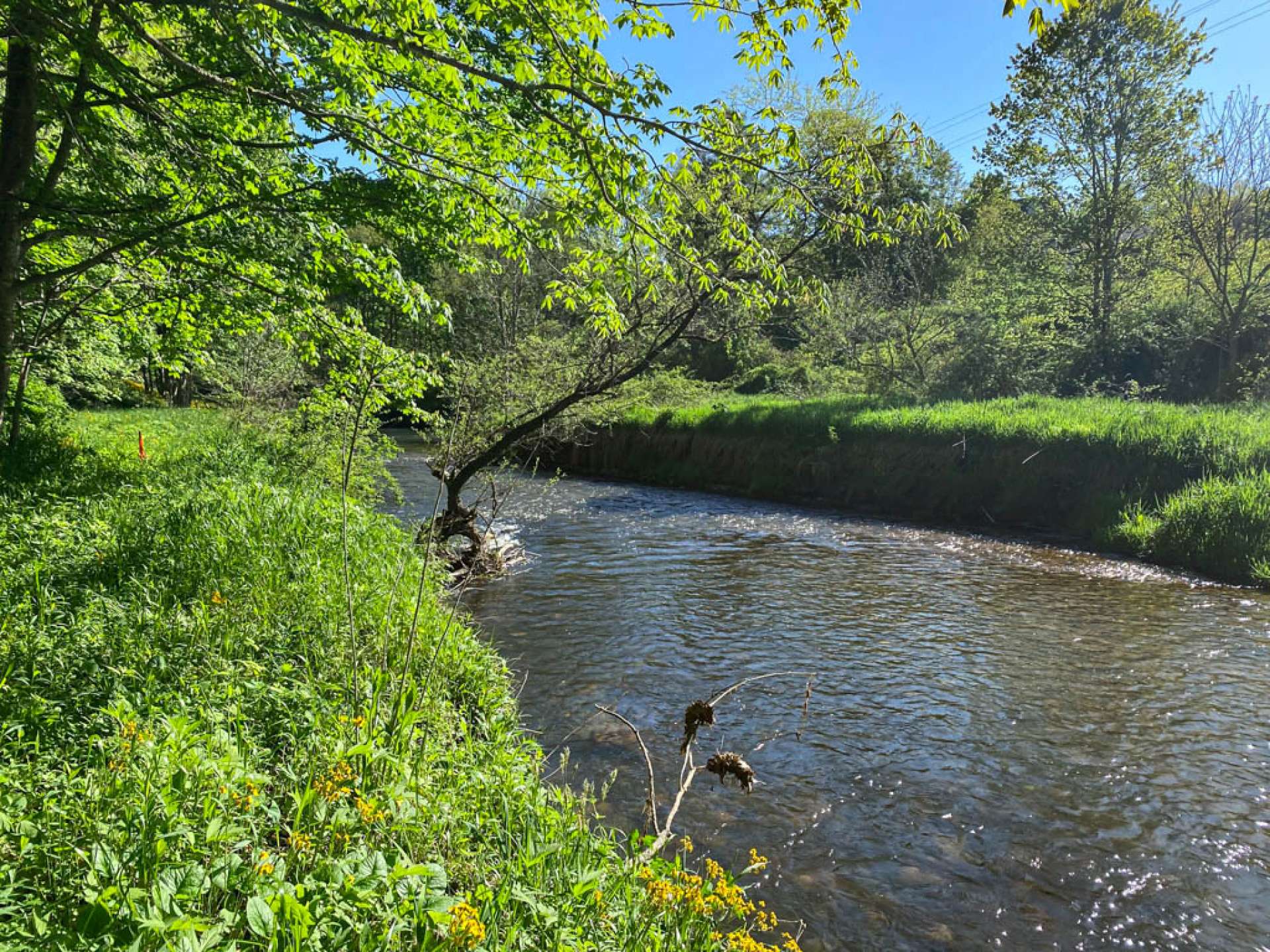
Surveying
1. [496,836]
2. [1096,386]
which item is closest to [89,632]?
[496,836]

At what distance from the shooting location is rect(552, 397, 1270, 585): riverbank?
10.5 meters

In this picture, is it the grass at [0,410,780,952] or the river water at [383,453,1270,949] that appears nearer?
the grass at [0,410,780,952]

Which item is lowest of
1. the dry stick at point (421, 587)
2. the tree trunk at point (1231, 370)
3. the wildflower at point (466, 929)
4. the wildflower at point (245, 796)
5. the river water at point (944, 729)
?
the river water at point (944, 729)

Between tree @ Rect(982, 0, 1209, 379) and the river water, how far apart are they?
13.8 m

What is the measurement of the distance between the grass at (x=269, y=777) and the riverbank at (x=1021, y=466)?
1036 cm

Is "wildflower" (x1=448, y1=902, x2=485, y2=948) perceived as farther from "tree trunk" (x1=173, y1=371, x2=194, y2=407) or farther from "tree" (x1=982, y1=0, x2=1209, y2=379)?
"tree trunk" (x1=173, y1=371, x2=194, y2=407)

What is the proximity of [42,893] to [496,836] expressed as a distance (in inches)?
57.8

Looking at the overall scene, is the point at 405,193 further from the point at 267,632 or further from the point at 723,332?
the point at 267,632

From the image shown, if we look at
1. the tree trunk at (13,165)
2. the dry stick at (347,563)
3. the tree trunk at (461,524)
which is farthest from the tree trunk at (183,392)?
the dry stick at (347,563)

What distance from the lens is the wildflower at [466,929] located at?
6.75 ft

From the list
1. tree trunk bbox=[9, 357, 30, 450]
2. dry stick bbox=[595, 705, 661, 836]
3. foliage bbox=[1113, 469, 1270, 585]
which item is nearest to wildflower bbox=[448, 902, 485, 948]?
dry stick bbox=[595, 705, 661, 836]

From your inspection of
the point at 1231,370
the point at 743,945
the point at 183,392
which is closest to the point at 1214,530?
the point at 1231,370

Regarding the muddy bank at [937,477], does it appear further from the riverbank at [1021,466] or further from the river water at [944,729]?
the river water at [944,729]

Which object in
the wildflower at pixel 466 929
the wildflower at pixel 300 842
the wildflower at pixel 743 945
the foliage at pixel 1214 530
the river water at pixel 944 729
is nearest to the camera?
the wildflower at pixel 466 929
